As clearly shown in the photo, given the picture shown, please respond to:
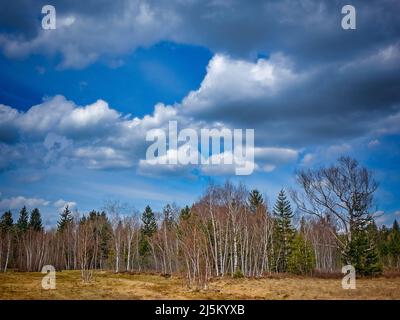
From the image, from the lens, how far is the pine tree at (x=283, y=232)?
180ft

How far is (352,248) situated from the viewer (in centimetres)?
3522

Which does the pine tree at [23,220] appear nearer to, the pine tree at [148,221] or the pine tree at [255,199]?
the pine tree at [148,221]

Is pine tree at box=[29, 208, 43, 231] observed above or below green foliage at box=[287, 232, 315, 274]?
above

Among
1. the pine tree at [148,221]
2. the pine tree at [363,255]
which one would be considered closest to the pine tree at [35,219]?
the pine tree at [148,221]

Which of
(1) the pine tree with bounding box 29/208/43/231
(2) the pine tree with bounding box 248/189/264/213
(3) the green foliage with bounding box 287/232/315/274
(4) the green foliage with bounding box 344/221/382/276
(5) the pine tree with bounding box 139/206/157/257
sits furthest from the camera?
(1) the pine tree with bounding box 29/208/43/231

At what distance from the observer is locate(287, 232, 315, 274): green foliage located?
161ft

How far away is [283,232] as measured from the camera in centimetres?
5631

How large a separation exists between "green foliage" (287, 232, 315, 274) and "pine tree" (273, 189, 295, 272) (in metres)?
1.06

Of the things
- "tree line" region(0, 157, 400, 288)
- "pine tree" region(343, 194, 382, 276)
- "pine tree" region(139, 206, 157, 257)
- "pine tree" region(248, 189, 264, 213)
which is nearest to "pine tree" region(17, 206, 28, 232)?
"tree line" region(0, 157, 400, 288)

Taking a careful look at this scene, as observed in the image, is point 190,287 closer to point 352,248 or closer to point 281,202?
point 352,248

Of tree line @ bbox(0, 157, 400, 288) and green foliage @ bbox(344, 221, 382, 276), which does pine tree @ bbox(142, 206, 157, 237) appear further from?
green foliage @ bbox(344, 221, 382, 276)
